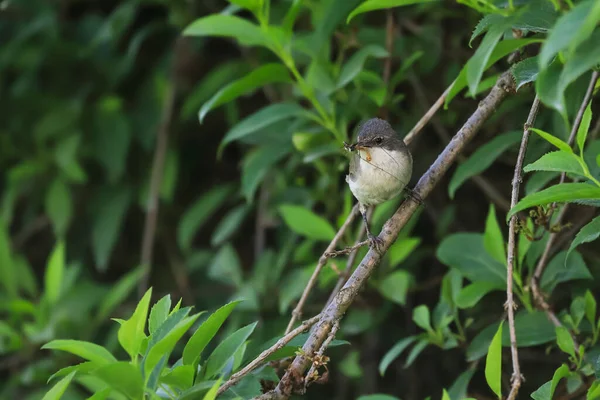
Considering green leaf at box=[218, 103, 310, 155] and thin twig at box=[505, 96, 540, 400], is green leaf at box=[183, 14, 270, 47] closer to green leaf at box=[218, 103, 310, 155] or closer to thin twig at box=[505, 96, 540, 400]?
green leaf at box=[218, 103, 310, 155]

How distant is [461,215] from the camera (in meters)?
3.66

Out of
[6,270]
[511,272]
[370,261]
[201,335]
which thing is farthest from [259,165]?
[6,270]

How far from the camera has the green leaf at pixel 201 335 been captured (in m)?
1.84

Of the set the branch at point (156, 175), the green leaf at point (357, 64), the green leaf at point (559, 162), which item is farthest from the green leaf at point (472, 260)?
the branch at point (156, 175)

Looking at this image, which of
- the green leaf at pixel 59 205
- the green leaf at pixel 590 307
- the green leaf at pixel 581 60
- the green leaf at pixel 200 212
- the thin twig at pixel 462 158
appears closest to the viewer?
the green leaf at pixel 581 60

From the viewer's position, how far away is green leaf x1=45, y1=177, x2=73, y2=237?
162 inches

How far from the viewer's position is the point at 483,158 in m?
2.55

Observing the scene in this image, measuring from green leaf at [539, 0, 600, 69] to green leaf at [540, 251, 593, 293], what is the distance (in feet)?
4.05

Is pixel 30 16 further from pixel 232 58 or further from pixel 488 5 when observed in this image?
pixel 488 5

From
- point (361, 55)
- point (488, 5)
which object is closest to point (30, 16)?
point (361, 55)

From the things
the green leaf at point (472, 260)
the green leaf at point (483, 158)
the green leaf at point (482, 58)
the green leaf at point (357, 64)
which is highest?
the green leaf at point (482, 58)

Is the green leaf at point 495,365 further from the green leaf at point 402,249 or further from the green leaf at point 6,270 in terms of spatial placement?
the green leaf at point 6,270

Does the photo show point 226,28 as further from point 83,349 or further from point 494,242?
point 83,349

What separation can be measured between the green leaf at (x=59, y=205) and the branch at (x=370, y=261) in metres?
2.45
